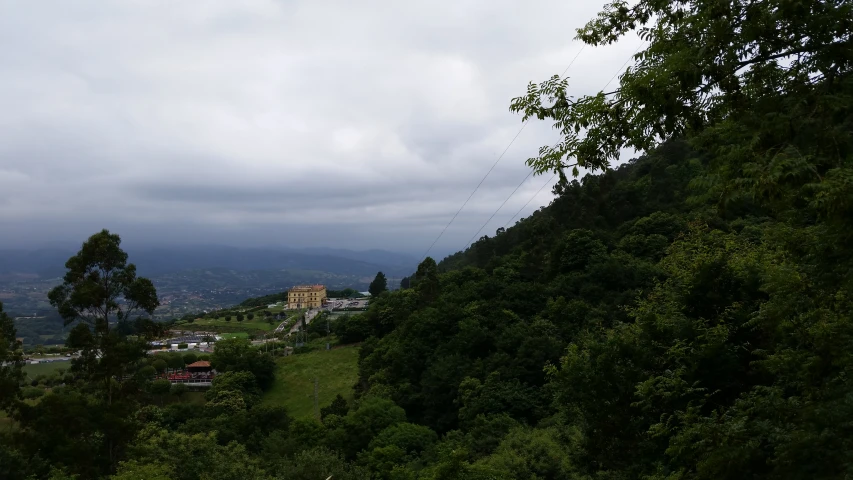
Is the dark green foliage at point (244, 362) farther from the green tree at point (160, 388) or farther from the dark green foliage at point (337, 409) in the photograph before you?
the dark green foliage at point (337, 409)

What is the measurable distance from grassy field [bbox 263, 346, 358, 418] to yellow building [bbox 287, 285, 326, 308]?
43126 millimetres

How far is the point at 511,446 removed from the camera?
1319 cm

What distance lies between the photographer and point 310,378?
3136cm

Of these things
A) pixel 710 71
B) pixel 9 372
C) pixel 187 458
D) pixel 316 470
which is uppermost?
pixel 710 71

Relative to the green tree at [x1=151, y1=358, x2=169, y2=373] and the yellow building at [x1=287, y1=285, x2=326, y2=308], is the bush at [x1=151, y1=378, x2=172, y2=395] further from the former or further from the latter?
the yellow building at [x1=287, y1=285, x2=326, y2=308]

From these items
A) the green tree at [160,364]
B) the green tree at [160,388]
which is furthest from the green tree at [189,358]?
the green tree at [160,388]

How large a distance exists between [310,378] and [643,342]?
2651 centimetres

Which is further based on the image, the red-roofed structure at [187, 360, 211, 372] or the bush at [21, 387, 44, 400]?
the red-roofed structure at [187, 360, 211, 372]

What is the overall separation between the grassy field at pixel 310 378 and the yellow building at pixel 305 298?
4313cm

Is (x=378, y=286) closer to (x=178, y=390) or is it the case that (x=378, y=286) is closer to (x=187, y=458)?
(x=178, y=390)

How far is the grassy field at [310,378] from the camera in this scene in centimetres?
2762

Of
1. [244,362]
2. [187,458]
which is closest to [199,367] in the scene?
[244,362]

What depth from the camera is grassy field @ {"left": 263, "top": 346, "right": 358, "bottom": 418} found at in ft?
90.6

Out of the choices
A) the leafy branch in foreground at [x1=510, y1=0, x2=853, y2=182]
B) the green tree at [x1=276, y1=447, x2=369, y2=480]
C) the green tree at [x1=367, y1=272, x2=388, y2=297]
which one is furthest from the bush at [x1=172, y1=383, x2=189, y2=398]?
the leafy branch in foreground at [x1=510, y1=0, x2=853, y2=182]
